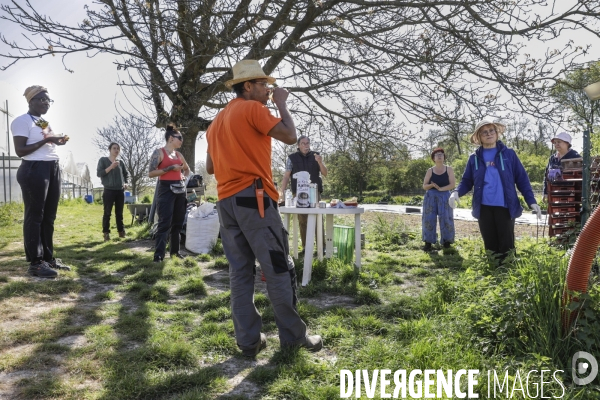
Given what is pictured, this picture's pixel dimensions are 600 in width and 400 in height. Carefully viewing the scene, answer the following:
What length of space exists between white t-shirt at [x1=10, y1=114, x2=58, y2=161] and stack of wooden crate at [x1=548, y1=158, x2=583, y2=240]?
5.97m

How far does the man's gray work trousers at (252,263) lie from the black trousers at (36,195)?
307 cm

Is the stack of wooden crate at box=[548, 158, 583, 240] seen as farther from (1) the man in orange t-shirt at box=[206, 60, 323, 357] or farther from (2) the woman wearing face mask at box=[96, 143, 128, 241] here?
(2) the woman wearing face mask at box=[96, 143, 128, 241]

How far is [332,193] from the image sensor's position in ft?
129

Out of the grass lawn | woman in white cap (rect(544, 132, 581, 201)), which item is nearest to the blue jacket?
the grass lawn

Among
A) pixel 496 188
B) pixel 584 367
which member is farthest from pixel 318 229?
pixel 584 367

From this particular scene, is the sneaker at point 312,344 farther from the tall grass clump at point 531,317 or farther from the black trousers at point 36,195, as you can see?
the black trousers at point 36,195

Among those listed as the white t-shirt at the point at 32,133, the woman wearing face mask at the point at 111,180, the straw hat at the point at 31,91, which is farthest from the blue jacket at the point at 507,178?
the woman wearing face mask at the point at 111,180

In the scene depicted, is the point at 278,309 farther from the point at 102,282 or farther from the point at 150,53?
the point at 150,53

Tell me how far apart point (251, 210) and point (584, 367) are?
6.91 feet

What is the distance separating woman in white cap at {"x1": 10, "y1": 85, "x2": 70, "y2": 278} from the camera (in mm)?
5156

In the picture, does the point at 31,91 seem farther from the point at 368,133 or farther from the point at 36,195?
the point at 368,133

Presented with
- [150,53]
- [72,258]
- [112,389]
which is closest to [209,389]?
[112,389]

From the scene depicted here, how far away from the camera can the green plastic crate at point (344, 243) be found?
255 inches

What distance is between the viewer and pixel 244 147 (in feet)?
10.4
